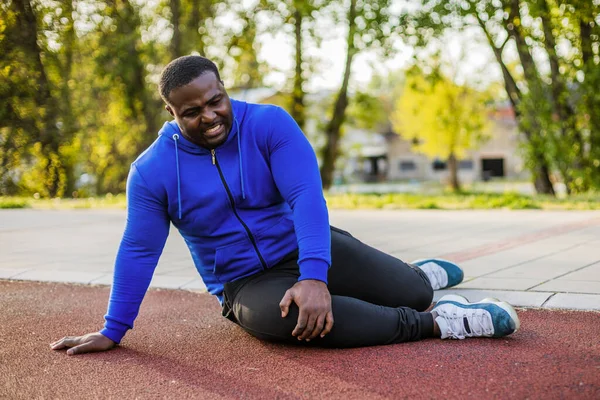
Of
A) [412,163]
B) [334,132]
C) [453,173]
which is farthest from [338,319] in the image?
[412,163]

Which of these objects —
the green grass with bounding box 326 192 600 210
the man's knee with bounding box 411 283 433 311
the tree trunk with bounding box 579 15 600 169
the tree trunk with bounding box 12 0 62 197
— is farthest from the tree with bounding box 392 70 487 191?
the man's knee with bounding box 411 283 433 311

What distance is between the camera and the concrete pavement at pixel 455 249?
14.8ft

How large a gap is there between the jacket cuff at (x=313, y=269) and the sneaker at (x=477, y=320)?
645 mm

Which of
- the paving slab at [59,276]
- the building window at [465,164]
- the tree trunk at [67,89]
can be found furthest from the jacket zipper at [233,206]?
the building window at [465,164]

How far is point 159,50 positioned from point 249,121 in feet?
63.4

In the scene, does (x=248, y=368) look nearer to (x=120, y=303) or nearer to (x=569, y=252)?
(x=120, y=303)

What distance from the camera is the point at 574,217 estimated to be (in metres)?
8.66

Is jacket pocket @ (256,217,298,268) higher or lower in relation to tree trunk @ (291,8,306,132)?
lower

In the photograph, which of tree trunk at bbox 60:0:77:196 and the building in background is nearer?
tree trunk at bbox 60:0:77:196

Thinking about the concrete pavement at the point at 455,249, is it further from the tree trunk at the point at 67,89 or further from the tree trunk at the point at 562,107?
the tree trunk at the point at 67,89

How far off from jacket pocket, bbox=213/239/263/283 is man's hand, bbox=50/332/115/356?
63 cm

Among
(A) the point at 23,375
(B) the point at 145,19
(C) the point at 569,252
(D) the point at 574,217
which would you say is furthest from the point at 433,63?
(A) the point at 23,375

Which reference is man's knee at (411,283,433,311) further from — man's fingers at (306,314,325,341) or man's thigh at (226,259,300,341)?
man's fingers at (306,314,325,341)

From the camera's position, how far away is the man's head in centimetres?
318
